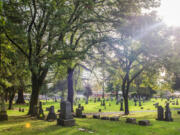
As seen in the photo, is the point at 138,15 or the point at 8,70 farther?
the point at 8,70

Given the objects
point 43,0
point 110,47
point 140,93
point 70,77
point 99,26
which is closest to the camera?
point 43,0

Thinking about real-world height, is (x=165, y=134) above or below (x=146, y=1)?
below

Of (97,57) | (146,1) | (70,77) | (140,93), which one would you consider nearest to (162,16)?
(146,1)

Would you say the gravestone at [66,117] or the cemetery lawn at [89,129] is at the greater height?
the gravestone at [66,117]

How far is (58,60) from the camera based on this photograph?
44.9ft

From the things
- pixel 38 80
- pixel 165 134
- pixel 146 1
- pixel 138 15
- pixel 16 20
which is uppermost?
pixel 146 1

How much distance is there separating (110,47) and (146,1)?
17.6 feet

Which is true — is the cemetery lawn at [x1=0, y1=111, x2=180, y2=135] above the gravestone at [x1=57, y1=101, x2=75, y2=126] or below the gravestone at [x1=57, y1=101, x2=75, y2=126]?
below

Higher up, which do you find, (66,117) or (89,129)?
(66,117)

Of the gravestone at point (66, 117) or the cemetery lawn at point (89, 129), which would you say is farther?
the gravestone at point (66, 117)

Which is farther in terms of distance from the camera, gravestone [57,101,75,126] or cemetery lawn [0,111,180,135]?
gravestone [57,101,75,126]

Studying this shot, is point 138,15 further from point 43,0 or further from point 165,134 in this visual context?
point 165,134

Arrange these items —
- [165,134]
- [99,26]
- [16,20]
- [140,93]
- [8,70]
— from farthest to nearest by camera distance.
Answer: [140,93], [99,26], [8,70], [16,20], [165,134]

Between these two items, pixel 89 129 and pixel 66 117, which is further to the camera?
pixel 66 117
